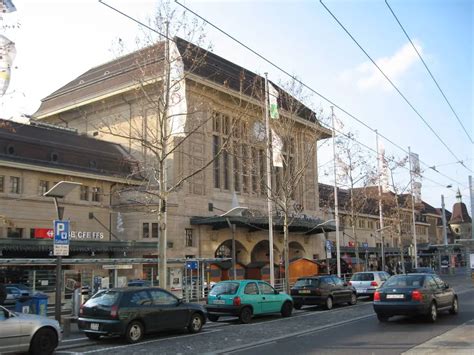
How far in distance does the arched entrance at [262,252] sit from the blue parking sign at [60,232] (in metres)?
36.4

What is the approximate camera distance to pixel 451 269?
67.9 meters

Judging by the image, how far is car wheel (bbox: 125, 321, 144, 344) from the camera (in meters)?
14.1

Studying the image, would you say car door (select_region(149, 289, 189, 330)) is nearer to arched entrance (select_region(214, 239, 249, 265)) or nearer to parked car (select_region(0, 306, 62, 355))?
parked car (select_region(0, 306, 62, 355))

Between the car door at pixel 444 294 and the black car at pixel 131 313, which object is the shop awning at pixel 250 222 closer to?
the car door at pixel 444 294

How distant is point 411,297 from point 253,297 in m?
5.58

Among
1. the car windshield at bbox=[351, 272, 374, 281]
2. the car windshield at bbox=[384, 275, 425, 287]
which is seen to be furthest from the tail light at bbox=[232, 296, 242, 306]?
the car windshield at bbox=[351, 272, 374, 281]

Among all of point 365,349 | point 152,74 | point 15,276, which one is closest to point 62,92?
point 15,276

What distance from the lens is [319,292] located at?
77.7ft

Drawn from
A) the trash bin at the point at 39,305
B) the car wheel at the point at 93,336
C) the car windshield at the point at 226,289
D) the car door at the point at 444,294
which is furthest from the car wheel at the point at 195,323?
the car door at the point at 444,294

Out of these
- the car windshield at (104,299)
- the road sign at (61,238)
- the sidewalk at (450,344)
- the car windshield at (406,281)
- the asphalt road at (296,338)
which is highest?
the road sign at (61,238)

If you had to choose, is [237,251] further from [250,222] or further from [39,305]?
[39,305]

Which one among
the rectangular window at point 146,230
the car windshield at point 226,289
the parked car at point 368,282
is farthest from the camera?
the rectangular window at point 146,230

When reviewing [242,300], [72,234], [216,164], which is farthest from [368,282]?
[216,164]

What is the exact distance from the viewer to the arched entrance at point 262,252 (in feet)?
173
